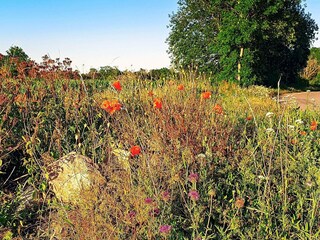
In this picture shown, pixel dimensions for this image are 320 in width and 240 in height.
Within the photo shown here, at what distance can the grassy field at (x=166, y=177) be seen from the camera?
296 cm

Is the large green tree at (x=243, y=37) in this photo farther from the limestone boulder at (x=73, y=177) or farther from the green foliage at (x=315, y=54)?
the limestone boulder at (x=73, y=177)

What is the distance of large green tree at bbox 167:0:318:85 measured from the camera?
21.1 meters

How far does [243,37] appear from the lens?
2053 centimetres

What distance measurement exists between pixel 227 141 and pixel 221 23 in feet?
64.4

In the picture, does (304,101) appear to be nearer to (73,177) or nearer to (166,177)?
(166,177)

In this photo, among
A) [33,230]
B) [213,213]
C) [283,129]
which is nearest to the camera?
[213,213]

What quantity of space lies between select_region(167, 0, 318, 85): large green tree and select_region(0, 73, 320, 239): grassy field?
15.1 m

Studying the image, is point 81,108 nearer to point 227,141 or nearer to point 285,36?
point 227,141

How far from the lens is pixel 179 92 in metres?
6.07

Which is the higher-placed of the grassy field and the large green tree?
the large green tree

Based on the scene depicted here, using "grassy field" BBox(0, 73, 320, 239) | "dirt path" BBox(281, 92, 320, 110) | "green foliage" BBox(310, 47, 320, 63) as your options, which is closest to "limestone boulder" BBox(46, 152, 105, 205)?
"grassy field" BBox(0, 73, 320, 239)

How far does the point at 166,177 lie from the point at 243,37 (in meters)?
17.9

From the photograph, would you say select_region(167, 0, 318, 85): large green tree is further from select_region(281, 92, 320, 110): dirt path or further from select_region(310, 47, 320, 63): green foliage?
select_region(310, 47, 320, 63): green foliage

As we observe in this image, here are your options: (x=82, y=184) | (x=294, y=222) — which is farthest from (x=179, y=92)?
(x=294, y=222)
